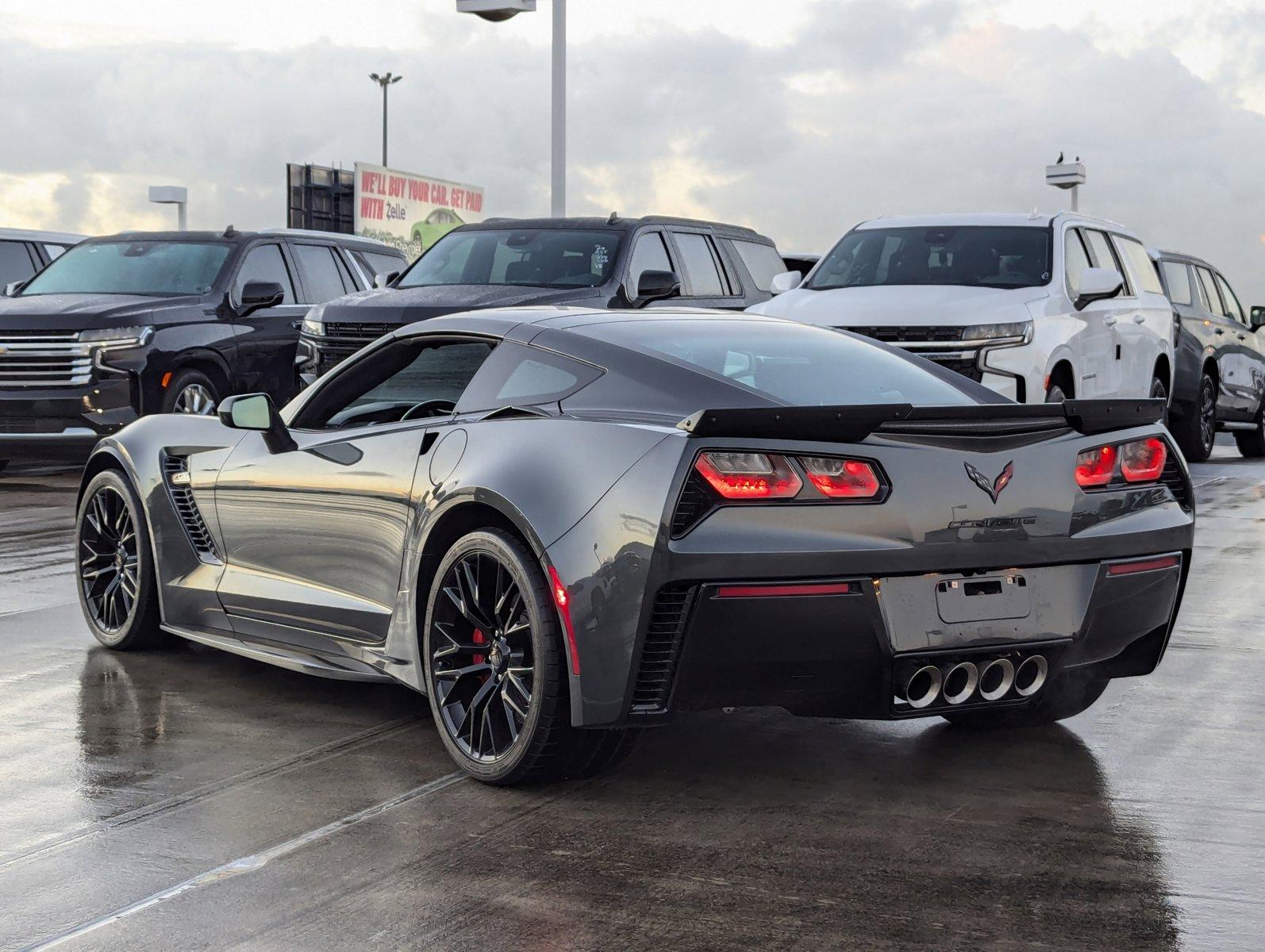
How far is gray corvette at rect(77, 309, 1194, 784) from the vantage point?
459cm

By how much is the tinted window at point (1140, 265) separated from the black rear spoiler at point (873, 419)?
10.2m

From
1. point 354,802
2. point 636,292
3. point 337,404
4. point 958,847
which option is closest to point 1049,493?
point 958,847

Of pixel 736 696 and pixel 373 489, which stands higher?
pixel 373 489

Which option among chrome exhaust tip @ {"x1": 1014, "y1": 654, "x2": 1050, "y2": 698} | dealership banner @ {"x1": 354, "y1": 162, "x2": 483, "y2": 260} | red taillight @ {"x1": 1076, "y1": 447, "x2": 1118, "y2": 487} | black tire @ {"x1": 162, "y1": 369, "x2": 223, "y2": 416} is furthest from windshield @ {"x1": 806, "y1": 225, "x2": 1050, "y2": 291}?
dealership banner @ {"x1": 354, "y1": 162, "x2": 483, "y2": 260}

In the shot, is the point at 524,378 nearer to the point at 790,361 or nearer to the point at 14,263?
the point at 790,361

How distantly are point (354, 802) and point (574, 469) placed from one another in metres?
1.07

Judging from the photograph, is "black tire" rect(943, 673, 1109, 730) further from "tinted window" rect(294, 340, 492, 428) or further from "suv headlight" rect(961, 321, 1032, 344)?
"suv headlight" rect(961, 321, 1032, 344)

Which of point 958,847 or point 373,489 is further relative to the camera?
point 373,489

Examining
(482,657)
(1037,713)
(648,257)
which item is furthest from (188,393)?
(1037,713)

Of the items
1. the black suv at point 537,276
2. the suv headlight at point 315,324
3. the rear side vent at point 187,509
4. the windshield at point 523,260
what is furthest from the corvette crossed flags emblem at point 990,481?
the suv headlight at point 315,324

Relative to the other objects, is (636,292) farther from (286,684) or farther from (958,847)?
(958,847)

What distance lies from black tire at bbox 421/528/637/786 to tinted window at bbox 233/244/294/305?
1077cm

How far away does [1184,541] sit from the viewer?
208 inches

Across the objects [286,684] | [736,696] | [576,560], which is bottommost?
[286,684]
